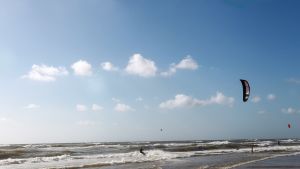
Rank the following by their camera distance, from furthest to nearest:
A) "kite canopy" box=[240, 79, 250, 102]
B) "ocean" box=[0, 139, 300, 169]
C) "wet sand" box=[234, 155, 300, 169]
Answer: "ocean" box=[0, 139, 300, 169] → "wet sand" box=[234, 155, 300, 169] → "kite canopy" box=[240, 79, 250, 102]

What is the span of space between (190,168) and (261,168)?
506 centimetres

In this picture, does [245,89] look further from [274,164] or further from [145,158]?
[145,158]

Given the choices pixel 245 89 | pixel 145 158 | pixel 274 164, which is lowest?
pixel 274 164

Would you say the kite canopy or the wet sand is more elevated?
the kite canopy


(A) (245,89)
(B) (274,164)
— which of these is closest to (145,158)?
(B) (274,164)

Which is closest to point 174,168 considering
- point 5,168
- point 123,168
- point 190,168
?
point 190,168

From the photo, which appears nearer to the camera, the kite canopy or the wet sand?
the kite canopy

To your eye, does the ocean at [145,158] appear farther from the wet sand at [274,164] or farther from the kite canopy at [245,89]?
the kite canopy at [245,89]

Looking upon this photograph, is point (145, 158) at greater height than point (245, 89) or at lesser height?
lesser

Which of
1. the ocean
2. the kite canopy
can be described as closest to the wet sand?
the ocean

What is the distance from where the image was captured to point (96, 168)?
31.2 metres

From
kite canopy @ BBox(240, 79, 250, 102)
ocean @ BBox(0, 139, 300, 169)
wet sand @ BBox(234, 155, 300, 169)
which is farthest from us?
ocean @ BBox(0, 139, 300, 169)

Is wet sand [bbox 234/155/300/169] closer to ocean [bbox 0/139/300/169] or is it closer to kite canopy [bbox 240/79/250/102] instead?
ocean [bbox 0/139/300/169]

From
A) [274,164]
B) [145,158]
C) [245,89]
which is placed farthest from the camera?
[145,158]
